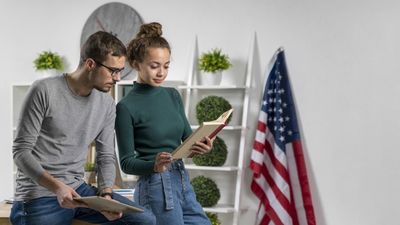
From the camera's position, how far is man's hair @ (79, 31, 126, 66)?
7.43 feet

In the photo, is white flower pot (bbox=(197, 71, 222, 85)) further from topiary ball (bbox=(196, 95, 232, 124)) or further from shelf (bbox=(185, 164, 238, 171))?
shelf (bbox=(185, 164, 238, 171))

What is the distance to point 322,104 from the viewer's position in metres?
4.39

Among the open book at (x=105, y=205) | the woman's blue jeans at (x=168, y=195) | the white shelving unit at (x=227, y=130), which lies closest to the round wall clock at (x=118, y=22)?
the white shelving unit at (x=227, y=130)

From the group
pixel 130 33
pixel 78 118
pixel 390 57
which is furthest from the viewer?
pixel 130 33

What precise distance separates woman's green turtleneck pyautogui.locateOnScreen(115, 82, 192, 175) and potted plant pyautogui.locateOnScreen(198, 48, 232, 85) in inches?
76.8

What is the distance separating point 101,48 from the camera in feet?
7.43

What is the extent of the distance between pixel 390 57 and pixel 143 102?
238 centimetres

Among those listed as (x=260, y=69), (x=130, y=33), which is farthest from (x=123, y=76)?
(x=260, y=69)

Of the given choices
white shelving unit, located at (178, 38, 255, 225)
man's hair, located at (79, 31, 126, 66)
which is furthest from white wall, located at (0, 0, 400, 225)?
man's hair, located at (79, 31, 126, 66)

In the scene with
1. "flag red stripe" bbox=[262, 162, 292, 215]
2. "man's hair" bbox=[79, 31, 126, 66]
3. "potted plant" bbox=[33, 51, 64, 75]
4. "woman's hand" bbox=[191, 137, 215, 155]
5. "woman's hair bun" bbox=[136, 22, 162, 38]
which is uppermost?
"woman's hair bun" bbox=[136, 22, 162, 38]

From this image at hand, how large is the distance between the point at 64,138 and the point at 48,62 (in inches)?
99.7

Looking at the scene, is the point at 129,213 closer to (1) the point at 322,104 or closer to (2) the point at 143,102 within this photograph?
(2) the point at 143,102

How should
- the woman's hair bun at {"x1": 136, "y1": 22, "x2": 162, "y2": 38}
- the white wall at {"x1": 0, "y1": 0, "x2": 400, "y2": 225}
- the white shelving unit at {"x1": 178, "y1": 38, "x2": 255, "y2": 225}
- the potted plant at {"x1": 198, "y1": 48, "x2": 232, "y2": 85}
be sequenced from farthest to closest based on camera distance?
1. the white shelving unit at {"x1": 178, "y1": 38, "x2": 255, "y2": 225}
2. the potted plant at {"x1": 198, "y1": 48, "x2": 232, "y2": 85}
3. the white wall at {"x1": 0, "y1": 0, "x2": 400, "y2": 225}
4. the woman's hair bun at {"x1": 136, "y1": 22, "x2": 162, "y2": 38}

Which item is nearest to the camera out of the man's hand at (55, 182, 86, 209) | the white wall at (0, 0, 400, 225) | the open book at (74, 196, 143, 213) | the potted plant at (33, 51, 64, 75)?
the open book at (74, 196, 143, 213)
